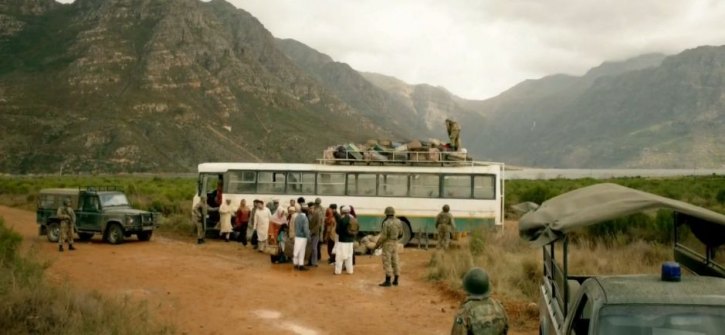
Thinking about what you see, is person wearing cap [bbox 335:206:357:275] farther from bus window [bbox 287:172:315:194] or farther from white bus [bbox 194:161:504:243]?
bus window [bbox 287:172:315:194]

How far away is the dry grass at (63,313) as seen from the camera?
816 centimetres

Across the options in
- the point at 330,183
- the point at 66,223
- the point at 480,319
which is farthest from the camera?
the point at 330,183

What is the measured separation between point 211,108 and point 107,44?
2114 cm

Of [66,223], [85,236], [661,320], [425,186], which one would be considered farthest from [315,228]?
[661,320]

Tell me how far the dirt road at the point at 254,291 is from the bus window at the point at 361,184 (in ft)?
10.4

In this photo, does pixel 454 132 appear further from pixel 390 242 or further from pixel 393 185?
pixel 390 242

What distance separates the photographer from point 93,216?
21688mm

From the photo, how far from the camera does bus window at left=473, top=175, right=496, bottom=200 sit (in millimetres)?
21911

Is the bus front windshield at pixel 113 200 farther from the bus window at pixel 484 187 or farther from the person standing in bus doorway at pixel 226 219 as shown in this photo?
the bus window at pixel 484 187

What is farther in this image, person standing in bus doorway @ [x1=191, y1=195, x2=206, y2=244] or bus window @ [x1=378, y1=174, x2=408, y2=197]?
bus window @ [x1=378, y1=174, x2=408, y2=197]

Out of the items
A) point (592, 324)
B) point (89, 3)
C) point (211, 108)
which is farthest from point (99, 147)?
point (592, 324)

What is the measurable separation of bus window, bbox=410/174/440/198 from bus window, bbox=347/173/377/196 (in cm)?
140

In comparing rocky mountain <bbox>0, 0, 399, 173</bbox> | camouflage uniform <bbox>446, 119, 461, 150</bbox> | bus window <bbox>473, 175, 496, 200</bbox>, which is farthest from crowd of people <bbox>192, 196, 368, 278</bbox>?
rocky mountain <bbox>0, 0, 399, 173</bbox>

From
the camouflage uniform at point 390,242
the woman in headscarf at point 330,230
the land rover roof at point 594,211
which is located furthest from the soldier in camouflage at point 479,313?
the woman in headscarf at point 330,230
